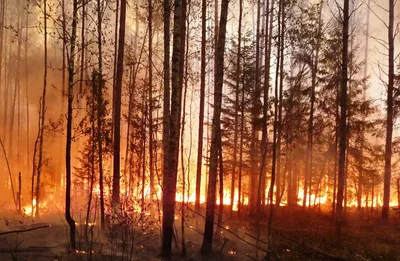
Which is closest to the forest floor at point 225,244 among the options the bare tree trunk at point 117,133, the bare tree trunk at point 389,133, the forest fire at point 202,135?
the forest fire at point 202,135

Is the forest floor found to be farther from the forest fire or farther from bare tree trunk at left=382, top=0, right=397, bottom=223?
bare tree trunk at left=382, top=0, right=397, bottom=223

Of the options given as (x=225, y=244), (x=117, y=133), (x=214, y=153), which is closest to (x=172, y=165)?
(x=214, y=153)

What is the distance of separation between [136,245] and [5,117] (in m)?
28.3

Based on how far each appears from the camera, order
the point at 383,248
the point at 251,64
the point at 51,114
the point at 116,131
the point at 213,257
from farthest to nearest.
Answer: the point at 51,114
the point at 251,64
the point at 116,131
the point at 383,248
the point at 213,257

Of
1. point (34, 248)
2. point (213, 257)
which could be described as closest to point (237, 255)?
point (213, 257)

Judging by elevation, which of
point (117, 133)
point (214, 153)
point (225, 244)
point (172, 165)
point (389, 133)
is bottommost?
point (225, 244)

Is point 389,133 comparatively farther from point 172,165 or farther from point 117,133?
point 117,133

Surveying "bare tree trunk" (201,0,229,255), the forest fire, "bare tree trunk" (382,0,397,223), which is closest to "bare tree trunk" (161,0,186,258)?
the forest fire

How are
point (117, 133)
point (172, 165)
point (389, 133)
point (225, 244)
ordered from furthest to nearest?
point (389, 133)
point (117, 133)
point (225, 244)
point (172, 165)

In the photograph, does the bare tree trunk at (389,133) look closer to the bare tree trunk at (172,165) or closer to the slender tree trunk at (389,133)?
the slender tree trunk at (389,133)

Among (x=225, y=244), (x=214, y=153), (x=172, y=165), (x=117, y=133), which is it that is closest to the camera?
(x=172, y=165)

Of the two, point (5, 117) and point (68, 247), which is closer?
point (68, 247)

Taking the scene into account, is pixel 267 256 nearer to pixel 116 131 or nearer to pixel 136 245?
pixel 136 245

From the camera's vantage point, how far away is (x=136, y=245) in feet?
37.2
